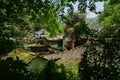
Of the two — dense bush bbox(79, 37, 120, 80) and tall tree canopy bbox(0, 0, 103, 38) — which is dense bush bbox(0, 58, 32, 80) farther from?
tall tree canopy bbox(0, 0, 103, 38)

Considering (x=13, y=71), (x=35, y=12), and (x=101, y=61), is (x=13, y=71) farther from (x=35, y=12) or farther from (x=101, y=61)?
(x=35, y=12)

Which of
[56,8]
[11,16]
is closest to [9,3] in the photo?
[11,16]

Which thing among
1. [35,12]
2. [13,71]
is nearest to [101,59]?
[13,71]

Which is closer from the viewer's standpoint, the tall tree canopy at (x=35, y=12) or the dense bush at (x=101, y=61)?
the dense bush at (x=101, y=61)

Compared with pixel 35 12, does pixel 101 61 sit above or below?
below

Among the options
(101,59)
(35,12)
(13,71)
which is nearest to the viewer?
(13,71)

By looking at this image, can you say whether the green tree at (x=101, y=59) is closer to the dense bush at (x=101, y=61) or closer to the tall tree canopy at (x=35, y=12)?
the dense bush at (x=101, y=61)

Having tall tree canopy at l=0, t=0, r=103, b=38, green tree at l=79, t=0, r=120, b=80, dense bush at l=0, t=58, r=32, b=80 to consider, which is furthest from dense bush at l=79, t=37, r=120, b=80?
tall tree canopy at l=0, t=0, r=103, b=38

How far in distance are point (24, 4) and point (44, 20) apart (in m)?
1.54

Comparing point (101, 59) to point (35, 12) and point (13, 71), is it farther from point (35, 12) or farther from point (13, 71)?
point (35, 12)

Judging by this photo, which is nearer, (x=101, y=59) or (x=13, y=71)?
(x=13, y=71)

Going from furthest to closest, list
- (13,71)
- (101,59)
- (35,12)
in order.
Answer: (35,12), (101,59), (13,71)

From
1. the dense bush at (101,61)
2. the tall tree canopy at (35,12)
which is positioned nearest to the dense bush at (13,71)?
the dense bush at (101,61)

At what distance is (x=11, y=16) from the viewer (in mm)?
8859
